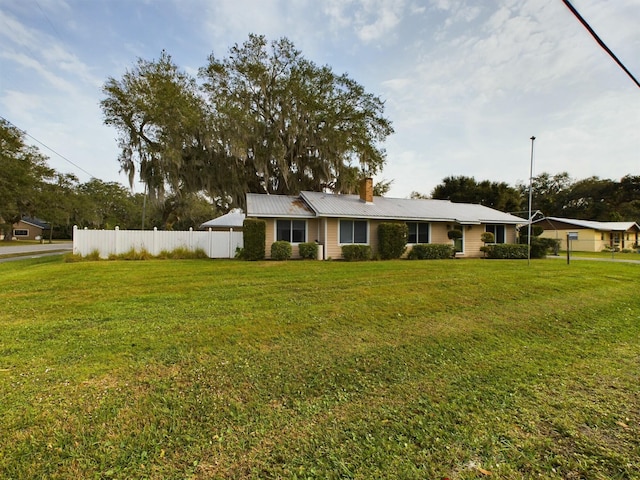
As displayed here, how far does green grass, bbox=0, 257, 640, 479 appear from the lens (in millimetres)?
1984

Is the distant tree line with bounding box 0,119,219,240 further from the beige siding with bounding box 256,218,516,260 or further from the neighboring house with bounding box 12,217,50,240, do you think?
the neighboring house with bounding box 12,217,50,240

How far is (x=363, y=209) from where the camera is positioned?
15.5 m

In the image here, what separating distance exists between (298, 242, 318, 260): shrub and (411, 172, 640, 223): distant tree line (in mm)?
26258

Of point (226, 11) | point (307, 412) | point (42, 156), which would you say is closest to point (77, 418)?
point (307, 412)

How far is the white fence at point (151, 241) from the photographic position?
42.8 ft

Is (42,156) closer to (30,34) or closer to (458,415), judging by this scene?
(30,34)

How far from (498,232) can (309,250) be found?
11984 mm

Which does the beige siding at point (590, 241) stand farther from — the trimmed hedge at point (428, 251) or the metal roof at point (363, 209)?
the trimmed hedge at point (428, 251)

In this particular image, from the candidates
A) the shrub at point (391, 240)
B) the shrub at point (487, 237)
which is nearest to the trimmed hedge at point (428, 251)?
the shrub at point (391, 240)

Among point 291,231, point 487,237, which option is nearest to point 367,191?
point 291,231

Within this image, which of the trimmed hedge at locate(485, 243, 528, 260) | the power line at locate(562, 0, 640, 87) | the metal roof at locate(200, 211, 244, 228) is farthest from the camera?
the metal roof at locate(200, 211, 244, 228)

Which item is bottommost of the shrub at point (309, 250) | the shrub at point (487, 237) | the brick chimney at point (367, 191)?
the shrub at point (309, 250)

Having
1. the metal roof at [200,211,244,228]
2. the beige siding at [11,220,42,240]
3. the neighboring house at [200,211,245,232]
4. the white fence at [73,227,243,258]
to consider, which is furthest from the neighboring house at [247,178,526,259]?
the beige siding at [11,220,42,240]

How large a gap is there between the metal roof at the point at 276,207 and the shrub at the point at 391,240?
3.52 metres
